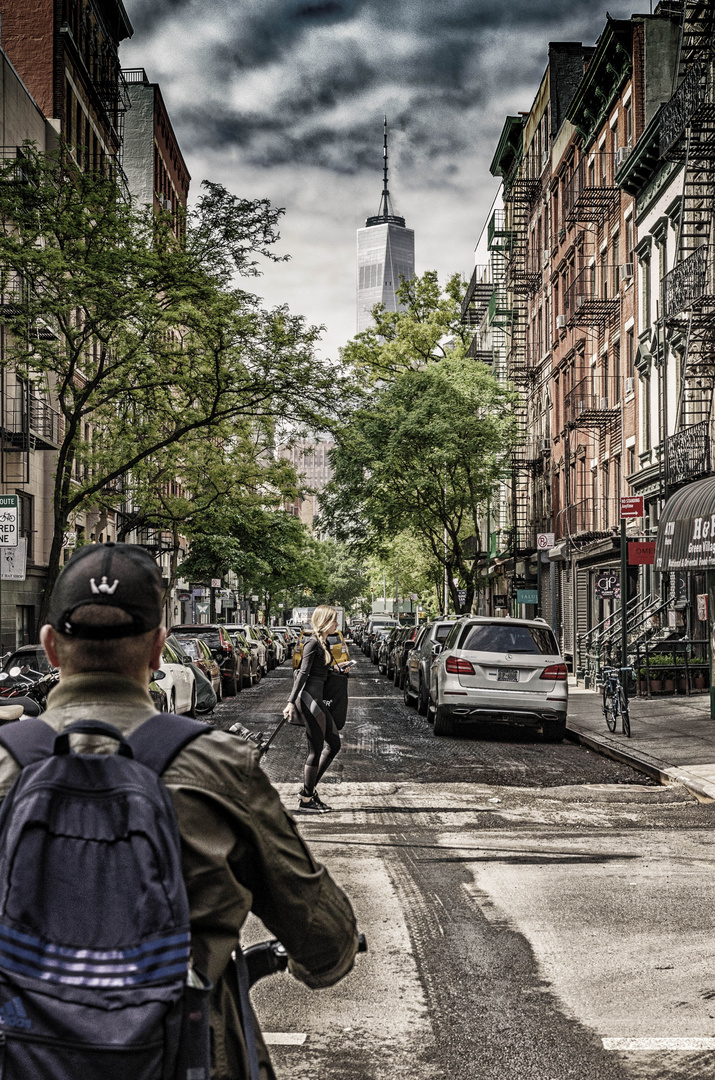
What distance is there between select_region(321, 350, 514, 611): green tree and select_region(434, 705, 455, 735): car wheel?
21240 millimetres

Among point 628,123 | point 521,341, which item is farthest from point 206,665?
point 521,341

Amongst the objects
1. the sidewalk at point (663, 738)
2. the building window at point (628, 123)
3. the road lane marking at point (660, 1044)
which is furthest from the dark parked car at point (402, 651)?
the road lane marking at point (660, 1044)

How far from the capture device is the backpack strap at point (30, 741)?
2.05m

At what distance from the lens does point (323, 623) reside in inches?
439

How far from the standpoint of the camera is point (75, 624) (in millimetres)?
2234

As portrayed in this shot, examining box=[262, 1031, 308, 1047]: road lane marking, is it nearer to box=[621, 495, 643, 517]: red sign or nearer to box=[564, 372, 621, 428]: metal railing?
box=[621, 495, 643, 517]: red sign

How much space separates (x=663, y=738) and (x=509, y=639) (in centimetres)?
261

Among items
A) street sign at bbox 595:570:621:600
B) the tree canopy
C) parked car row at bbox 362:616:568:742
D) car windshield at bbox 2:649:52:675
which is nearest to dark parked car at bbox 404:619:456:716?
parked car row at bbox 362:616:568:742

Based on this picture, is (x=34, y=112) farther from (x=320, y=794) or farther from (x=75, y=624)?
(x=75, y=624)

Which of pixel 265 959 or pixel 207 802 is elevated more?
pixel 207 802

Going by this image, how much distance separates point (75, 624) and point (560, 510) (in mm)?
41125

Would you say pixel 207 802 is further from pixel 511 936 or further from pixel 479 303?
pixel 479 303

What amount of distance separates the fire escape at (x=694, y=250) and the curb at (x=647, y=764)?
361 inches

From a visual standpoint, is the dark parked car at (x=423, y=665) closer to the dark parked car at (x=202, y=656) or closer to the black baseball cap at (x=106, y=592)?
the dark parked car at (x=202, y=656)
